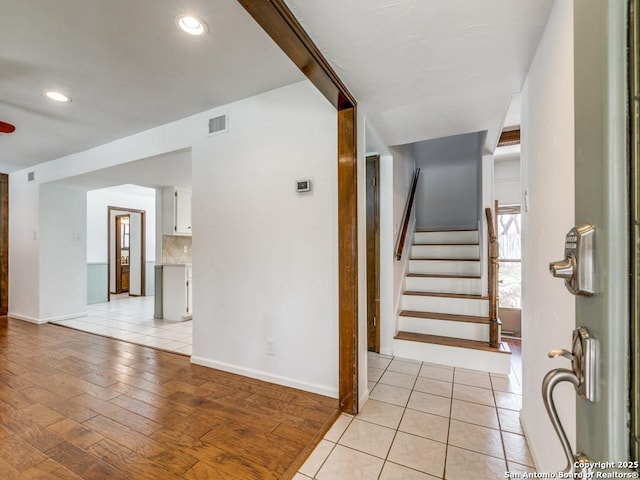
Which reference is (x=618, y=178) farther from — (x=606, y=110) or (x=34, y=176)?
(x=34, y=176)

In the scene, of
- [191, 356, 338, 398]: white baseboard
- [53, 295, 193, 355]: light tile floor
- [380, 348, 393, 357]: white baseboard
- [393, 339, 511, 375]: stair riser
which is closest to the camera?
[191, 356, 338, 398]: white baseboard

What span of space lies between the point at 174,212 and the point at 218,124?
280 centimetres

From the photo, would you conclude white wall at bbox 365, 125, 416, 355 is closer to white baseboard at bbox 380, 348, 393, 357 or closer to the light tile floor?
white baseboard at bbox 380, 348, 393, 357

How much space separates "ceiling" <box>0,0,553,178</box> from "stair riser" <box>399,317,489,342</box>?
1941 mm

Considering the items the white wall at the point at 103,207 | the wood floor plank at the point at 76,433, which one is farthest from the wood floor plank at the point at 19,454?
the white wall at the point at 103,207

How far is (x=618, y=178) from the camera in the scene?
18.1 inches

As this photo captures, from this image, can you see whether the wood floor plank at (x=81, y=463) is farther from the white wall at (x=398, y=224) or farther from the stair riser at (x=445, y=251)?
the stair riser at (x=445, y=251)

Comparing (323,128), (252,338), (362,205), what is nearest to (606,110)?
(362,205)

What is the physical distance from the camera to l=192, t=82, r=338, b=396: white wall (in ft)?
7.41

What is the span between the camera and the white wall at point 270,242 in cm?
226

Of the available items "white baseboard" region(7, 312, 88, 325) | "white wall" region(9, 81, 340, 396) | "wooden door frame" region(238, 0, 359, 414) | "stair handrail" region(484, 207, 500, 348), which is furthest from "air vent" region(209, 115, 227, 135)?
"white baseboard" region(7, 312, 88, 325)

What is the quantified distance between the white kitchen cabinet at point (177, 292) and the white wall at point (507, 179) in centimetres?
520

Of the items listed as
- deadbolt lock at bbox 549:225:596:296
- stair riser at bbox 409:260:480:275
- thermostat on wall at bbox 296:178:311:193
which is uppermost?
thermostat on wall at bbox 296:178:311:193

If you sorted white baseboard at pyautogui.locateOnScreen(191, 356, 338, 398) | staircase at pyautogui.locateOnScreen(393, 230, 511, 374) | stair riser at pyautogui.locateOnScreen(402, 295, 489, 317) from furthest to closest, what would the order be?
stair riser at pyautogui.locateOnScreen(402, 295, 489, 317) < staircase at pyautogui.locateOnScreen(393, 230, 511, 374) < white baseboard at pyautogui.locateOnScreen(191, 356, 338, 398)
